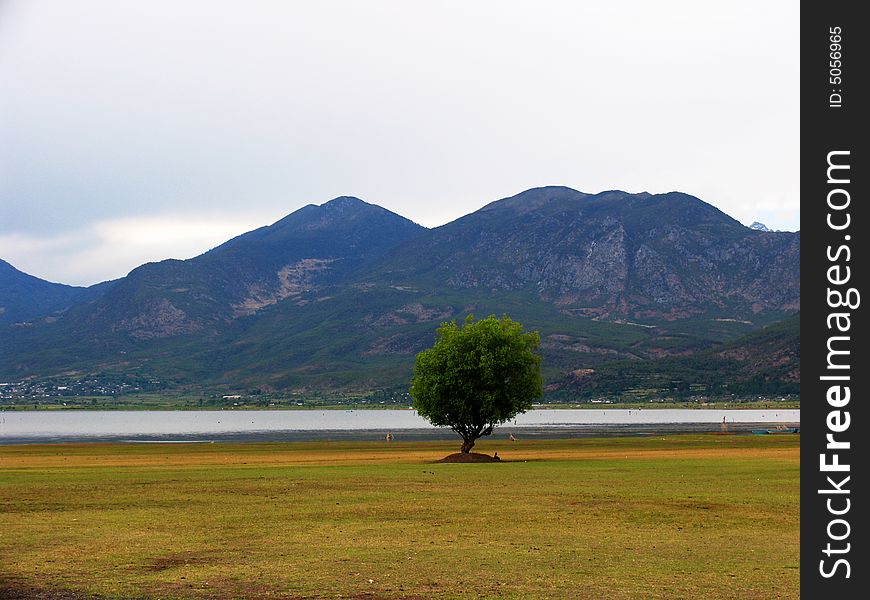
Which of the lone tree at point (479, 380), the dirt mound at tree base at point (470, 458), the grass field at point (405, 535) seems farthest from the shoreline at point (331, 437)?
the grass field at point (405, 535)

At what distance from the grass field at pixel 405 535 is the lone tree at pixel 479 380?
2092 cm

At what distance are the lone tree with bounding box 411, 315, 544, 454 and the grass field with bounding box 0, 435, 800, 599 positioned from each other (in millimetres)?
20921

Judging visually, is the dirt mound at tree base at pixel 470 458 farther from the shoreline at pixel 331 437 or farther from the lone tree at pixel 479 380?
the shoreline at pixel 331 437

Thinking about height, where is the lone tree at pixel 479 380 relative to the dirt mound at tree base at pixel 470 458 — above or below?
above

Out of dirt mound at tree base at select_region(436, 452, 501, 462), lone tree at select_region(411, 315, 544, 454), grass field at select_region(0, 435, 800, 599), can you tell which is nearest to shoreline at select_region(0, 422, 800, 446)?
lone tree at select_region(411, 315, 544, 454)

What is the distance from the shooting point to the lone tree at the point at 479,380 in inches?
3093

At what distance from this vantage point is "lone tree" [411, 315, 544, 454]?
258 feet

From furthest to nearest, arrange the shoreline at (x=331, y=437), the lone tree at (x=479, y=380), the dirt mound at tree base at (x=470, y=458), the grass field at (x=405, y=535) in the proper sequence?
the shoreline at (x=331, y=437), the lone tree at (x=479, y=380), the dirt mound at tree base at (x=470, y=458), the grass field at (x=405, y=535)

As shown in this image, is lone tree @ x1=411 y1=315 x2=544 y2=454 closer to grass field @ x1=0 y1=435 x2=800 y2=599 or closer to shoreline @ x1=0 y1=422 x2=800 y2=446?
grass field @ x1=0 y1=435 x2=800 y2=599

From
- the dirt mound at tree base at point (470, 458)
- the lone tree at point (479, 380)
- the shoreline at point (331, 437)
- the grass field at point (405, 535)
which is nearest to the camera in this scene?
the grass field at point (405, 535)

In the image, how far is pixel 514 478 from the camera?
2140 inches
